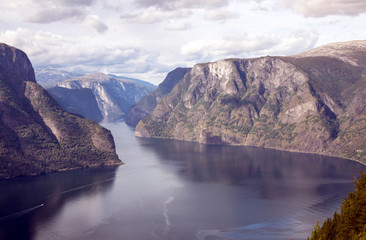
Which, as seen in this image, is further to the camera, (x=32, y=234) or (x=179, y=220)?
(x=179, y=220)

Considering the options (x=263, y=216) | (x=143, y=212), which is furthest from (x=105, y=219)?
(x=263, y=216)

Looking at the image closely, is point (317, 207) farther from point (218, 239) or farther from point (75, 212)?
point (75, 212)

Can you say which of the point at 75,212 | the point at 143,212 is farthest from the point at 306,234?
the point at 75,212

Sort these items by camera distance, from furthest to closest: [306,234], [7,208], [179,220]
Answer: [7,208], [179,220], [306,234]

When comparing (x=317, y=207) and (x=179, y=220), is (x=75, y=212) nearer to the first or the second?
(x=179, y=220)

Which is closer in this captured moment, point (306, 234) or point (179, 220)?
point (306, 234)

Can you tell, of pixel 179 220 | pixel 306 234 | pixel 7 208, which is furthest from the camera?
pixel 7 208
